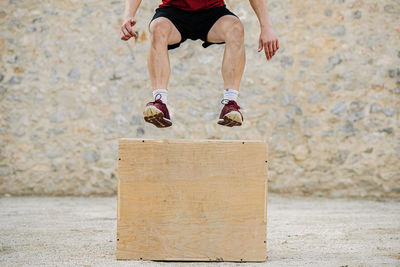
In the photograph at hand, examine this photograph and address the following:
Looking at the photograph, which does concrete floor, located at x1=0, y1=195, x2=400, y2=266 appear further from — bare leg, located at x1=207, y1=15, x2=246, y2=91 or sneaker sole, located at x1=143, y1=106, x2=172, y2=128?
bare leg, located at x1=207, y1=15, x2=246, y2=91

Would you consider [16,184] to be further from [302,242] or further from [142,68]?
[302,242]

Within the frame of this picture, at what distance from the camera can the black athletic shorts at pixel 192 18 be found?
109 inches

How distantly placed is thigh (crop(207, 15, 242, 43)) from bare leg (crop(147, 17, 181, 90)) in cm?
23

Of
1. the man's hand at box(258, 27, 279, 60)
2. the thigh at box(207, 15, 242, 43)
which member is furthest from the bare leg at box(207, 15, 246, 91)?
the man's hand at box(258, 27, 279, 60)

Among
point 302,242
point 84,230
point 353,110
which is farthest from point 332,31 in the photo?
point 84,230

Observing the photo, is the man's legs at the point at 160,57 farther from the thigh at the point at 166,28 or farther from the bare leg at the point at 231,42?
the bare leg at the point at 231,42

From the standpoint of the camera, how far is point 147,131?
5637 mm

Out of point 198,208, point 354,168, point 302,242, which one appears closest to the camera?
point 198,208

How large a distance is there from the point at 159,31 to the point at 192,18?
0.73ft

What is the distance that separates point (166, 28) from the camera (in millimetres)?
2691

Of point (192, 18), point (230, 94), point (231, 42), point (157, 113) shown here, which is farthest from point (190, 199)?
point (192, 18)

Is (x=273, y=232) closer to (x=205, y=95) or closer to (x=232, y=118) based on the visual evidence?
(x=232, y=118)

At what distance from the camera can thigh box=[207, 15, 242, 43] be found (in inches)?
108

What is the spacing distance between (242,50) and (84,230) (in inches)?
69.9
